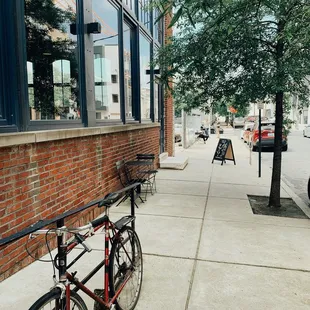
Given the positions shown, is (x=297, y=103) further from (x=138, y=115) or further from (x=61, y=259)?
(x=61, y=259)

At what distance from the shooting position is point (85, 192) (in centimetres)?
457

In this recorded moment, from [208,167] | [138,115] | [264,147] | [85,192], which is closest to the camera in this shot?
[85,192]

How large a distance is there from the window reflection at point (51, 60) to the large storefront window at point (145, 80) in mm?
3726

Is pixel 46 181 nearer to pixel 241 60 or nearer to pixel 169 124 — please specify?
pixel 241 60

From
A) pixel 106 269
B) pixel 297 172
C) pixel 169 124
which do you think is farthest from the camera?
pixel 169 124

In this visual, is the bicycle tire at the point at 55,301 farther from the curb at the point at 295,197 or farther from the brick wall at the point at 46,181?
the curb at the point at 295,197

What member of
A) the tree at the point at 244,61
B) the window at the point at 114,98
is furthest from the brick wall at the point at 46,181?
the tree at the point at 244,61

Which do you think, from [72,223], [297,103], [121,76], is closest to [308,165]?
[297,103]

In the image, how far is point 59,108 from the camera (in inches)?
158

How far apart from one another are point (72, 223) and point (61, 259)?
251 centimetres

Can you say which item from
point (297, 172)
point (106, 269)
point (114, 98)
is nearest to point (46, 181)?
point (106, 269)

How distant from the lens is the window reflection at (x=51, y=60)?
11.4 ft

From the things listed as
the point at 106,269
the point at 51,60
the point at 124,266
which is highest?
the point at 51,60

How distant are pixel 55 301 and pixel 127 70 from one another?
590 centimetres
